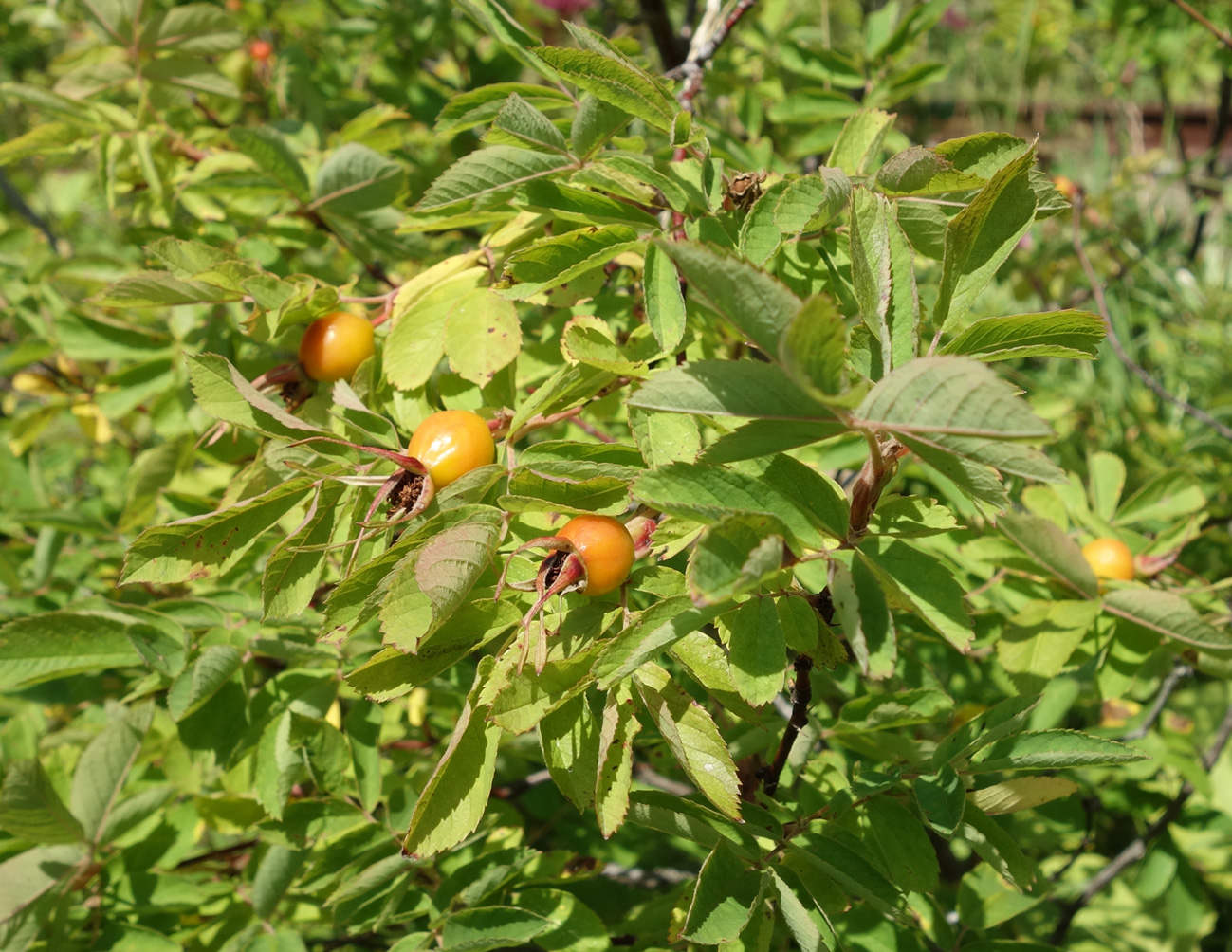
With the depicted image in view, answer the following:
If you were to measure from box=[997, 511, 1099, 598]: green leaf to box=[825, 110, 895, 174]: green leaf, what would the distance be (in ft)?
1.38

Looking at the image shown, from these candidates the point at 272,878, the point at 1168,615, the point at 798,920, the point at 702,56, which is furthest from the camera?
the point at 702,56

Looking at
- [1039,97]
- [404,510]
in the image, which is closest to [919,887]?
[404,510]

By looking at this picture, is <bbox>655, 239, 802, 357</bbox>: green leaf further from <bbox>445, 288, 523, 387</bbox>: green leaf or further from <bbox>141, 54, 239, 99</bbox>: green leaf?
<bbox>141, 54, 239, 99</bbox>: green leaf

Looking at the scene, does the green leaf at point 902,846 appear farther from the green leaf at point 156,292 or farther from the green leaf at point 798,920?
the green leaf at point 156,292

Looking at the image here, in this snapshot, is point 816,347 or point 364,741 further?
point 364,741

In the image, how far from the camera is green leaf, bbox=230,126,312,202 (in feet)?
3.59

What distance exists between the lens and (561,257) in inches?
31.7

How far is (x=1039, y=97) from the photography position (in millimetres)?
5633

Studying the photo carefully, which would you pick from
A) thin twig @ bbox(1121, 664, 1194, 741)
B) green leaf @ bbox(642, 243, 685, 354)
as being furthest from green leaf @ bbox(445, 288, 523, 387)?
thin twig @ bbox(1121, 664, 1194, 741)

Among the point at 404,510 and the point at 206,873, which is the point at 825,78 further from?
the point at 206,873

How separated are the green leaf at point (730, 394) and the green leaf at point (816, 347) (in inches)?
0.9

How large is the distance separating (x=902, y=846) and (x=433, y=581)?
564 mm

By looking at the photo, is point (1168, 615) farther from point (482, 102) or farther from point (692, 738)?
point (482, 102)

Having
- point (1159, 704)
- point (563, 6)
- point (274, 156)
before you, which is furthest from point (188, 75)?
point (563, 6)
